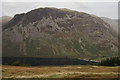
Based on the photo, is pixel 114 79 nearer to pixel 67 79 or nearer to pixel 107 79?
pixel 107 79

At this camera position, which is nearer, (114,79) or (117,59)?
(114,79)

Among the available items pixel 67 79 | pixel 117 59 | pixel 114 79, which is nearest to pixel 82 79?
pixel 67 79

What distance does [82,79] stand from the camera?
3075 centimetres

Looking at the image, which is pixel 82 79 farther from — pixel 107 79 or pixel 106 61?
pixel 106 61

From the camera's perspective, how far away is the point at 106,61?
310ft

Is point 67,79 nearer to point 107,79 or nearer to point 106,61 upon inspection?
point 107,79

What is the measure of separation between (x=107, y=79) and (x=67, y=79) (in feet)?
28.7

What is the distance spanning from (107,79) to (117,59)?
66594 millimetres

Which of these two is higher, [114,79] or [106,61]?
[114,79]

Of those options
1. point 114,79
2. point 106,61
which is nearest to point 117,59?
point 106,61

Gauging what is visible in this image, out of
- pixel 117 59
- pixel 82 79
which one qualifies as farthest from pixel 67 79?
pixel 117 59

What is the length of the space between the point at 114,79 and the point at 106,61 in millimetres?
67230

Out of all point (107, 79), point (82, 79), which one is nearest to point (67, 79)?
point (82, 79)

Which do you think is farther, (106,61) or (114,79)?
(106,61)
